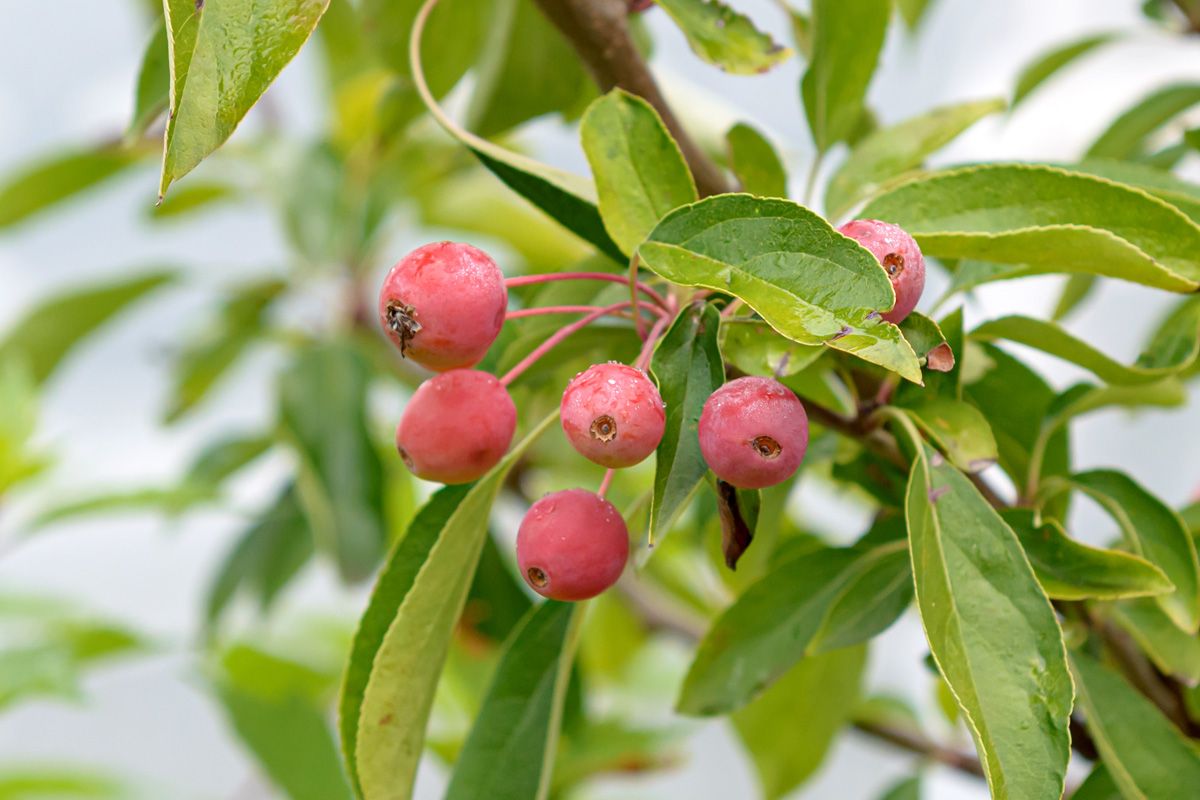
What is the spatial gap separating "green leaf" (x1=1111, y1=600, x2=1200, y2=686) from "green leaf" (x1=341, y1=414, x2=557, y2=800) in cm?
26

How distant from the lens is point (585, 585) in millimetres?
365

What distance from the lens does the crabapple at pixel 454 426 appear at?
38 centimetres

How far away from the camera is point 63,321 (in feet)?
3.68

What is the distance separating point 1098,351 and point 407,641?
0.29 m

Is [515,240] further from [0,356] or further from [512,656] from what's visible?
[512,656]

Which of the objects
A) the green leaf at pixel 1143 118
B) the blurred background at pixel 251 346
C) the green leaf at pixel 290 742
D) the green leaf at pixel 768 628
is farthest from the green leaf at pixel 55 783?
the green leaf at pixel 1143 118

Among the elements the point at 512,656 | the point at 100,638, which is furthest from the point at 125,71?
the point at 512,656

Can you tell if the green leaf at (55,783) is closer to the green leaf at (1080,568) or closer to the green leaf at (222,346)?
the green leaf at (222,346)

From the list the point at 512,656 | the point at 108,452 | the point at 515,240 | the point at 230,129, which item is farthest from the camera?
the point at 108,452

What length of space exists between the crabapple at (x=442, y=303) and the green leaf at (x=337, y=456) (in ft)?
1.52

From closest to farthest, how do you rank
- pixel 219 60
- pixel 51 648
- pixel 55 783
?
pixel 219 60 → pixel 51 648 → pixel 55 783

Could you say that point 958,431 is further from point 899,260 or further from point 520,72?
point 520,72

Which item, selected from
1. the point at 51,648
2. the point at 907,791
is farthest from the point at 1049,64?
the point at 51,648

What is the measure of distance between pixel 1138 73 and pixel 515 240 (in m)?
0.99
